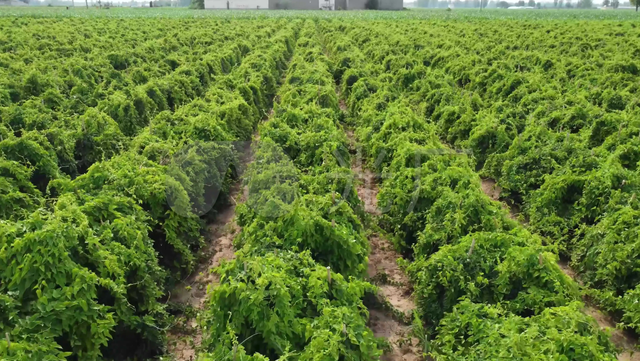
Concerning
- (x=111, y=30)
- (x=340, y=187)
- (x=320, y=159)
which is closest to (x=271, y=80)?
(x=320, y=159)

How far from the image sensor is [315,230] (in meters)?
6.00

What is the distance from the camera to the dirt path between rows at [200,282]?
20.3 ft

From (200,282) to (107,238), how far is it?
7.74 ft

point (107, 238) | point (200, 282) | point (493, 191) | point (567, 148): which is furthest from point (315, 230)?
point (567, 148)

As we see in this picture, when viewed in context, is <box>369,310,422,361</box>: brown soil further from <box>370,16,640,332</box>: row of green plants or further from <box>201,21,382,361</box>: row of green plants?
<box>370,16,640,332</box>: row of green plants

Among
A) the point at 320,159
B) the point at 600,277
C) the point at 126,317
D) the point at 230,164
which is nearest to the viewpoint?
the point at 126,317

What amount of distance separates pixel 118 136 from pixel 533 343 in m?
9.08

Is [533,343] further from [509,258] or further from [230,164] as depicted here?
[230,164]

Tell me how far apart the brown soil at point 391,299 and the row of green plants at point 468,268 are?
29cm

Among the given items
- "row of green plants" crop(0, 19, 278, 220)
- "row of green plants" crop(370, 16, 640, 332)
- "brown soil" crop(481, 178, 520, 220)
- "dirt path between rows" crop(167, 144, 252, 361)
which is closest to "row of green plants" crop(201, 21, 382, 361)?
"dirt path between rows" crop(167, 144, 252, 361)

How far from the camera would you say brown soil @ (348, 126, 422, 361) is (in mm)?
6133

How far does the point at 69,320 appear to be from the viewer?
455 cm

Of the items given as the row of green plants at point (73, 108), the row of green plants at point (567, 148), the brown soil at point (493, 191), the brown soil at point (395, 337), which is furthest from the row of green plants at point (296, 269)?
the brown soil at point (493, 191)

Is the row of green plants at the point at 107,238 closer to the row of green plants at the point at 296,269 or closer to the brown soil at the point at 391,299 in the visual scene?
the row of green plants at the point at 296,269
